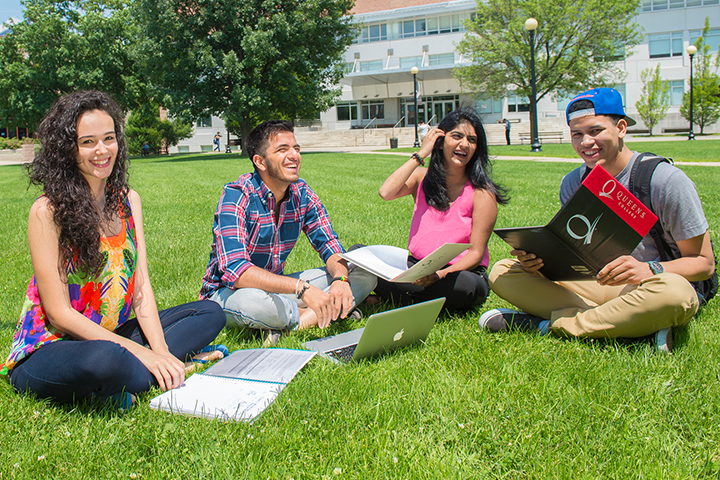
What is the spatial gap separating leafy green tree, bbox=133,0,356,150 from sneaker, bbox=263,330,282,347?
1058 inches

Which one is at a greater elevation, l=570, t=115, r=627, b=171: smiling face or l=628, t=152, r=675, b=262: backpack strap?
l=570, t=115, r=627, b=171: smiling face

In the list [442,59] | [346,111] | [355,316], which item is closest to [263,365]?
[355,316]

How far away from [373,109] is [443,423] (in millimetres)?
54269

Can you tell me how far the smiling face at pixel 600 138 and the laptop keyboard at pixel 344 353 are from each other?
176 centimetres

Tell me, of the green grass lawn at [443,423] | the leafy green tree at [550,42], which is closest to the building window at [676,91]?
the leafy green tree at [550,42]

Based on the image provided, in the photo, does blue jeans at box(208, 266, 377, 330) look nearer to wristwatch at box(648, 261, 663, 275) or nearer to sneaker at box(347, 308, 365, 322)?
sneaker at box(347, 308, 365, 322)

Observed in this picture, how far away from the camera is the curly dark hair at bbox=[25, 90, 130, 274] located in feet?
8.18

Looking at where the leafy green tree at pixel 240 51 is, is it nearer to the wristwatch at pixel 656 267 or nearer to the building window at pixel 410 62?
the building window at pixel 410 62

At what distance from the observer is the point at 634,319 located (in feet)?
9.86

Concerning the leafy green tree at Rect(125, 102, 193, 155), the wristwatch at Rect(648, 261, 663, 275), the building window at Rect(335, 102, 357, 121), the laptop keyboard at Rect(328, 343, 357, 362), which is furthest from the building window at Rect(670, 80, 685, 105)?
the laptop keyboard at Rect(328, 343, 357, 362)

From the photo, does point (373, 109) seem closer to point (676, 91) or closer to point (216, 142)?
point (216, 142)

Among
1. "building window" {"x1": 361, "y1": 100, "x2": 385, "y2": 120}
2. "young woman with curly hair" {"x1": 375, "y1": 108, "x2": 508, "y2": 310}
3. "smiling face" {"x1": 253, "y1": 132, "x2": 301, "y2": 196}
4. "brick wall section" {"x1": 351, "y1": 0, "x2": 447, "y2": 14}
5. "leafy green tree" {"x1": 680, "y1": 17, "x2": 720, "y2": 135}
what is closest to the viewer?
"smiling face" {"x1": 253, "y1": 132, "x2": 301, "y2": 196}

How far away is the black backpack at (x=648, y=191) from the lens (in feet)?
10.1

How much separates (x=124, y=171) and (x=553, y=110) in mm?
49507
